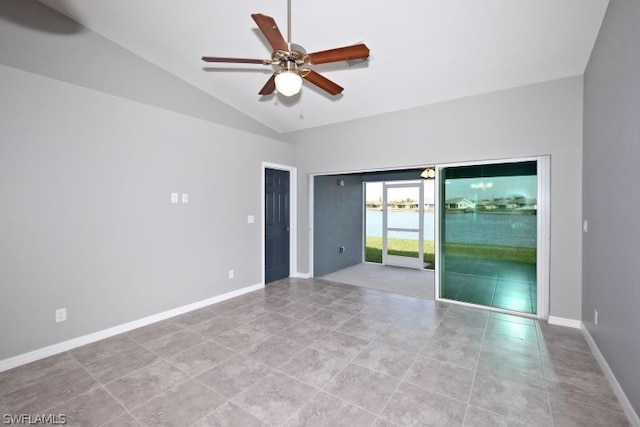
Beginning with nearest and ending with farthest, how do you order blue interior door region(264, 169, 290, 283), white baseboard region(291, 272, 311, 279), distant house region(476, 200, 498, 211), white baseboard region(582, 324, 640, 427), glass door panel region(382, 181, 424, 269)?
white baseboard region(582, 324, 640, 427)
distant house region(476, 200, 498, 211)
blue interior door region(264, 169, 290, 283)
white baseboard region(291, 272, 311, 279)
glass door panel region(382, 181, 424, 269)

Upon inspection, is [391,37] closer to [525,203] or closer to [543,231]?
[525,203]

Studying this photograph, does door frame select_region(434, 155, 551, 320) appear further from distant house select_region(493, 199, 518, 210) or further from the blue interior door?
the blue interior door

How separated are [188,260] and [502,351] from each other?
3.91m

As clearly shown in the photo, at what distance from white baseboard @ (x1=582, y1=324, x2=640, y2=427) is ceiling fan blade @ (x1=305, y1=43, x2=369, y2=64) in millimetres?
2997

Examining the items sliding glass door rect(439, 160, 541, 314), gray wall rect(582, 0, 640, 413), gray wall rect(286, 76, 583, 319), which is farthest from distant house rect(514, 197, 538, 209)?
gray wall rect(582, 0, 640, 413)

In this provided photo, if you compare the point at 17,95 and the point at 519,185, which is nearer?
the point at 17,95

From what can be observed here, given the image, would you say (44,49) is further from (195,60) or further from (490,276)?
(490,276)

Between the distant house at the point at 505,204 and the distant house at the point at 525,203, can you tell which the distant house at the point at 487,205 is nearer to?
the distant house at the point at 505,204

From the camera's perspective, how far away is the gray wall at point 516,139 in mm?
3340

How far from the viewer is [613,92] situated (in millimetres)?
2262

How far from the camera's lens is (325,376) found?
240 centimetres

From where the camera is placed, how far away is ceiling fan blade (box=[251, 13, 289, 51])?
1.74 metres

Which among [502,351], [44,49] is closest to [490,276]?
[502,351]
